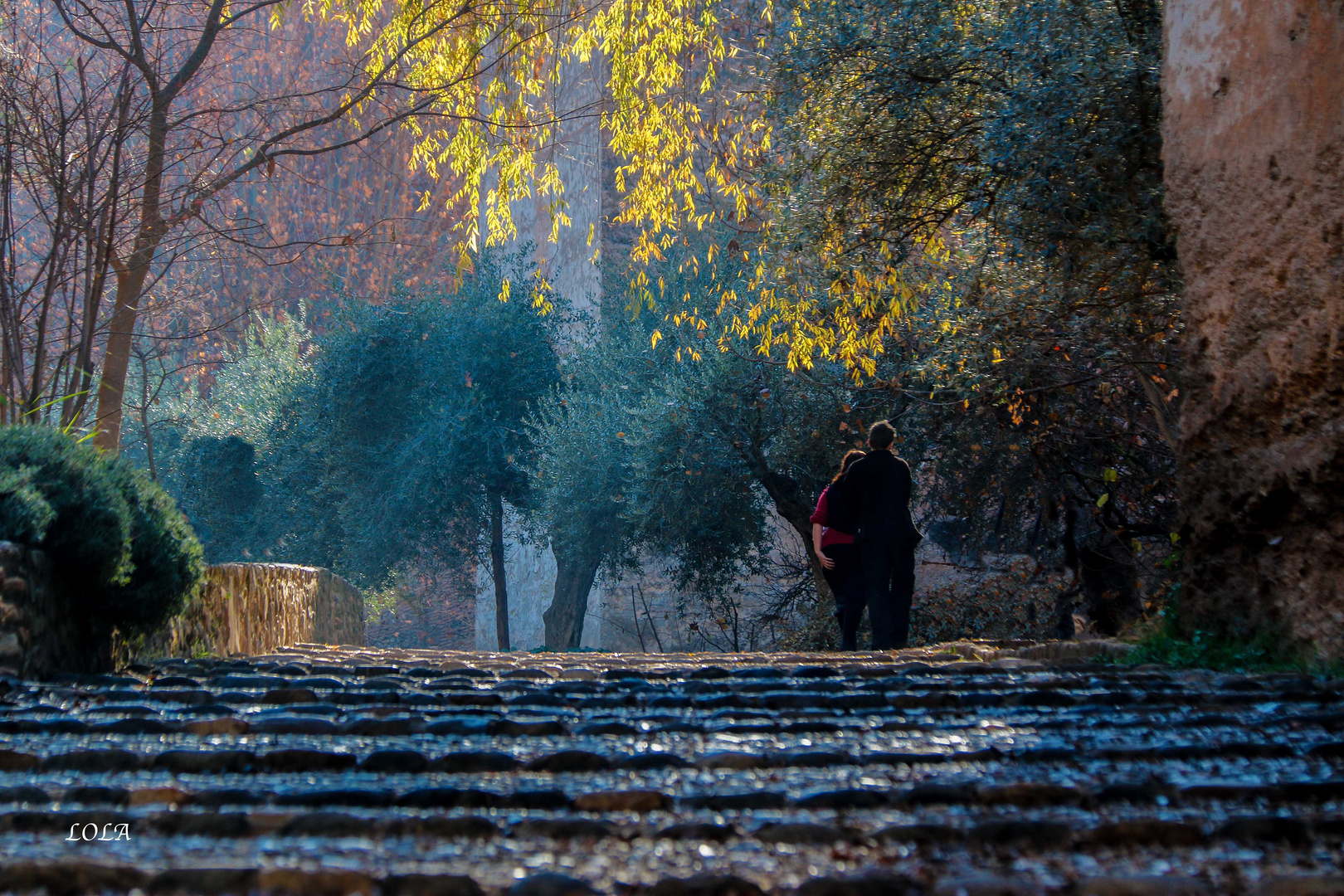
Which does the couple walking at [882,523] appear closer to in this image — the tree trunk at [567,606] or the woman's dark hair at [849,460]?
the woman's dark hair at [849,460]

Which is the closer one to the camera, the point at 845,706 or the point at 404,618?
the point at 845,706

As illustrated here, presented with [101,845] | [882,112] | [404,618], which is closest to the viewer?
[101,845]

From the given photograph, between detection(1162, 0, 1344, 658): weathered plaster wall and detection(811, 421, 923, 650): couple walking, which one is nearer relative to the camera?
detection(1162, 0, 1344, 658): weathered plaster wall

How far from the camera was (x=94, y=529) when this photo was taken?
13.7 ft

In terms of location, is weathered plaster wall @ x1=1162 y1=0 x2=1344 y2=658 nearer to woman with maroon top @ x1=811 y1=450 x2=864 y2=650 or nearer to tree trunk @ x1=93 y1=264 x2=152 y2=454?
woman with maroon top @ x1=811 y1=450 x2=864 y2=650

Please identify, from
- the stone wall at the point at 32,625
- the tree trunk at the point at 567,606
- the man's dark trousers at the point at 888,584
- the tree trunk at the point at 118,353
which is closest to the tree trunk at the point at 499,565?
the tree trunk at the point at 567,606

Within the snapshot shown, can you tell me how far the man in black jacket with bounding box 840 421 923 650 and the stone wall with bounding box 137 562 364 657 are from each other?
148 inches

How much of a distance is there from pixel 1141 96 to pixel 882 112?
1.62m

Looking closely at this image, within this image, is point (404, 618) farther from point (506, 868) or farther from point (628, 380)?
point (506, 868)

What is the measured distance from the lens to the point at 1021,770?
92.3 inches

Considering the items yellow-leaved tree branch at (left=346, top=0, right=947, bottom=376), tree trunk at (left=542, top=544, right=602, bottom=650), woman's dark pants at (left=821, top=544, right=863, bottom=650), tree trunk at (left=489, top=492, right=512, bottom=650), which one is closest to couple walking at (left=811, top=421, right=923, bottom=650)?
woman's dark pants at (left=821, top=544, right=863, bottom=650)

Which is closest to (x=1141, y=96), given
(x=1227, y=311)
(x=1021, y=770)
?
(x=1227, y=311)

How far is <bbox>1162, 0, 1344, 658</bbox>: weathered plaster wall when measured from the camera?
3859mm

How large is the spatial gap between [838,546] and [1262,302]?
12.8 ft
